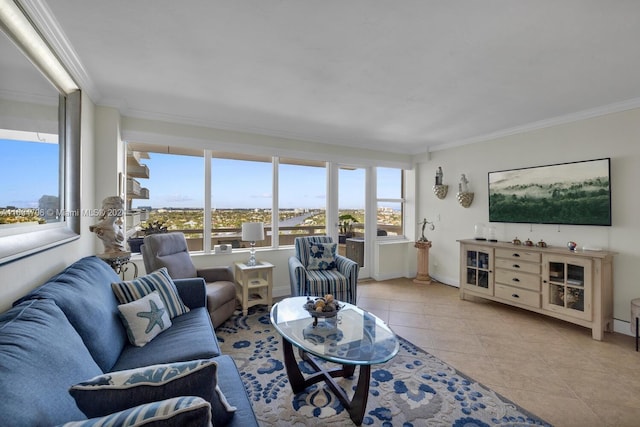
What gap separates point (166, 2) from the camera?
5.24 feet

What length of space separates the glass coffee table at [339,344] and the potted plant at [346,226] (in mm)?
2653

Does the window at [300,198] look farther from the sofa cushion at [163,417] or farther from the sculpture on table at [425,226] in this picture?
the sofa cushion at [163,417]

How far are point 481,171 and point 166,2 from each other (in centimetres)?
424

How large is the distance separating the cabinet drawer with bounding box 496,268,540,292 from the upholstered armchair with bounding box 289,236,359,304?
1810 millimetres

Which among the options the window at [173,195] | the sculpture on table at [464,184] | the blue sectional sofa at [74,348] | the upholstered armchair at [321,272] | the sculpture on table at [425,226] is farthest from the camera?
the sculpture on table at [425,226]

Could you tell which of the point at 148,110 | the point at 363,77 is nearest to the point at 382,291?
the point at 363,77

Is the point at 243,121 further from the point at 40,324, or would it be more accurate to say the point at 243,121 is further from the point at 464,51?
the point at 40,324

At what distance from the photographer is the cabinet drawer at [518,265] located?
10.9ft

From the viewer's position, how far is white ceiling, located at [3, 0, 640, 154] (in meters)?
1.66

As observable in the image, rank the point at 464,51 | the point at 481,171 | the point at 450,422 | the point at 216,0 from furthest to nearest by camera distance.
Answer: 1. the point at 481,171
2. the point at 464,51
3. the point at 450,422
4. the point at 216,0

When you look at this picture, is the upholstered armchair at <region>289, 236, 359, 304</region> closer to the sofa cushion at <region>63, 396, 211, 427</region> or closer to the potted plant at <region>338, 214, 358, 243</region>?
the potted plant at <region>338, 214, 358, 243</region>

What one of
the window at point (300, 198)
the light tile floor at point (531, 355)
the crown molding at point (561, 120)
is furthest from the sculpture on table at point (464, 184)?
the window at point (300, 198)

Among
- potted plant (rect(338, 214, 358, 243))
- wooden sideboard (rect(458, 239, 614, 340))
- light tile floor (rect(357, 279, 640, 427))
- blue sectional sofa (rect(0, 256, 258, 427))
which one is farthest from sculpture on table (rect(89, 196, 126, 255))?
wooden sideboard (rect(458, 239, 614, 340))

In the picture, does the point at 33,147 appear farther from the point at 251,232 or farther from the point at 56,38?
the point at 251,232
